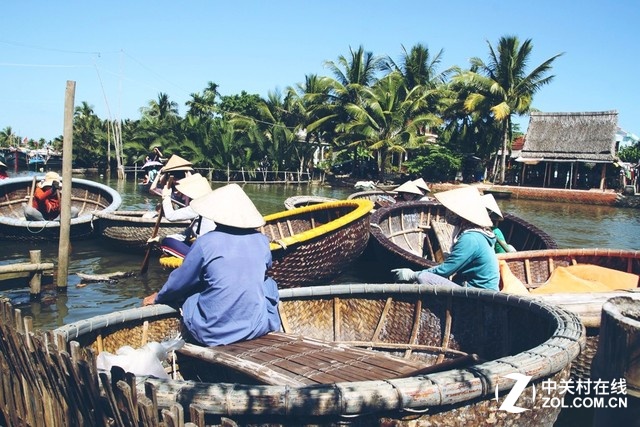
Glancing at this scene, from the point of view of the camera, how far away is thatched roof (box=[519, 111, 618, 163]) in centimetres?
2784

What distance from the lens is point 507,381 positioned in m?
2.31

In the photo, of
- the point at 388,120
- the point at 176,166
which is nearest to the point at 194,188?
the point at 176,166

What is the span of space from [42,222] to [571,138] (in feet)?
88.7

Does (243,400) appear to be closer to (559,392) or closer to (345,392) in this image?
(345,392)

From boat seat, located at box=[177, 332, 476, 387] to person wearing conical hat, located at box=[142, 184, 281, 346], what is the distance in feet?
0.33

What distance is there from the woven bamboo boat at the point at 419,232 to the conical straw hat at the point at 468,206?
2460 millimetres

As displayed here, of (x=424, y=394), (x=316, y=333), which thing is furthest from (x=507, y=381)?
(x=316, y=333)

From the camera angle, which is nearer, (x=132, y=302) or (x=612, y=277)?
(x=612, y=277)

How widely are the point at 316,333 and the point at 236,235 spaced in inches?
59.4

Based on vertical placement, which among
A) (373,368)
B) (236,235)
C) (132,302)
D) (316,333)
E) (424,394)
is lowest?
(132,302)

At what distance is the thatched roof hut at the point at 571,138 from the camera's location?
27766 mm

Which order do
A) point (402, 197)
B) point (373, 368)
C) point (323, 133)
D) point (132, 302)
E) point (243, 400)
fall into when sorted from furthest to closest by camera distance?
point (323, 133), point (402, 197), point (132, 302), point (373, 368), point (243, 400)

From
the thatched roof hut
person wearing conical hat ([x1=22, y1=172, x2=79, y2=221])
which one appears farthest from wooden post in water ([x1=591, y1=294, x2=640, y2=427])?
the thatched roof hut

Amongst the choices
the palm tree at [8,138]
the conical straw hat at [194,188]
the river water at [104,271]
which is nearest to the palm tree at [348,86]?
the river water at [104,271]
